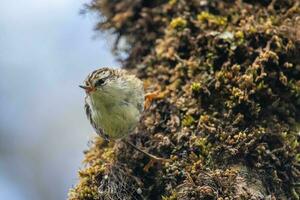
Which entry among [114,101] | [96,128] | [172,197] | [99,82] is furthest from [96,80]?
[172,197]

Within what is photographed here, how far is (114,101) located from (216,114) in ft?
2.60

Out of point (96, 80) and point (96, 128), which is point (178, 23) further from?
point (96, 128)

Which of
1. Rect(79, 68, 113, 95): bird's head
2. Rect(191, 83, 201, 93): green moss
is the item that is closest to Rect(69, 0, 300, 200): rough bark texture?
Rect(191, 83, 201, 93): green moss

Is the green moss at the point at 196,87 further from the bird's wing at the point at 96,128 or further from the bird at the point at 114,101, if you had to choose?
the bird's wing at the point at 96,128

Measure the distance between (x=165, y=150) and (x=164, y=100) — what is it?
43 cm

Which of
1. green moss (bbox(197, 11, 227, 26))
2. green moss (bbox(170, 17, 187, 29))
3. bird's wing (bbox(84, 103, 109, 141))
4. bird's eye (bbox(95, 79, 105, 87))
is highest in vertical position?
green moss (bbox(170, 17, 187, 29))

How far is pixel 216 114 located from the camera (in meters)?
3.31

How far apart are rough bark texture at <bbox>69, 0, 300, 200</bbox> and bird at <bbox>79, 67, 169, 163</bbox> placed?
87 mm

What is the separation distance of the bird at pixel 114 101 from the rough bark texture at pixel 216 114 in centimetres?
9

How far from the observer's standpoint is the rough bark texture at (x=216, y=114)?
3.06 m

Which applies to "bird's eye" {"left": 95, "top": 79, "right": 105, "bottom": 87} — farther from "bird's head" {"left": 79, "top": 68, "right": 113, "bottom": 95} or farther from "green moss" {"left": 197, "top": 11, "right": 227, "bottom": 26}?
"green moss" {"left": 197, "top": 11, "right": 227, "bottom": 26}

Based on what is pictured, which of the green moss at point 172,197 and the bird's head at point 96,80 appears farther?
the bird's head at point 96,80

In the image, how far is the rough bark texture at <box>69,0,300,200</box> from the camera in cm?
306

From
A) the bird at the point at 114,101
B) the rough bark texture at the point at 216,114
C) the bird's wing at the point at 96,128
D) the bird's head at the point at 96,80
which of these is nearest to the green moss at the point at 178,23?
the rough bark texture at the point at 216,114
